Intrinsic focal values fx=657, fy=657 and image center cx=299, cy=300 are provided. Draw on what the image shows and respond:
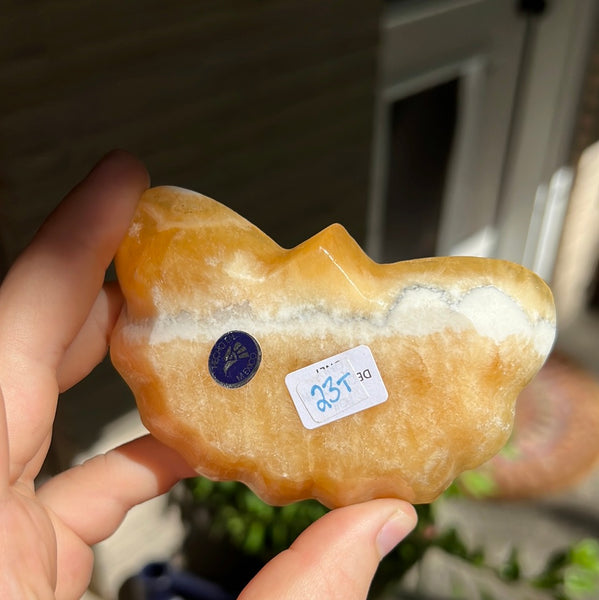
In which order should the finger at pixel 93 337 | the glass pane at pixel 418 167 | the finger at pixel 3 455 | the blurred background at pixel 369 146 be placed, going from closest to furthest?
the finger at pixel 3 455
the finger at pixel 93 337
the blurred background at pixel 369 146
the glass pane at pixel 418 167

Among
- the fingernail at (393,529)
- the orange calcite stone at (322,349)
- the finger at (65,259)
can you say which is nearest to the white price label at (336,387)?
the orange calcite stone at (322,349)

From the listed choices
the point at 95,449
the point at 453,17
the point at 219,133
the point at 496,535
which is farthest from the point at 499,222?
the point at 95,449

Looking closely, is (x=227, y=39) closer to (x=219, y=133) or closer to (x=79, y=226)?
(x=219, y=133)

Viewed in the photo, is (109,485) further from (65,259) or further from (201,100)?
(201,100)

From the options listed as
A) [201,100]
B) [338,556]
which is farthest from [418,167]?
[338,556]

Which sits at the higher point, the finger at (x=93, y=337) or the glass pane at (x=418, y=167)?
the finger at (x=93, y=337)

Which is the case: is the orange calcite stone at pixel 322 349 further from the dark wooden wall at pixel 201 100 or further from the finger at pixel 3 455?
the dark wooden wall at pixel 201 100

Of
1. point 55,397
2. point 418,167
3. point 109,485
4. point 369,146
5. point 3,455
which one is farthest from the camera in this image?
point 418,167
